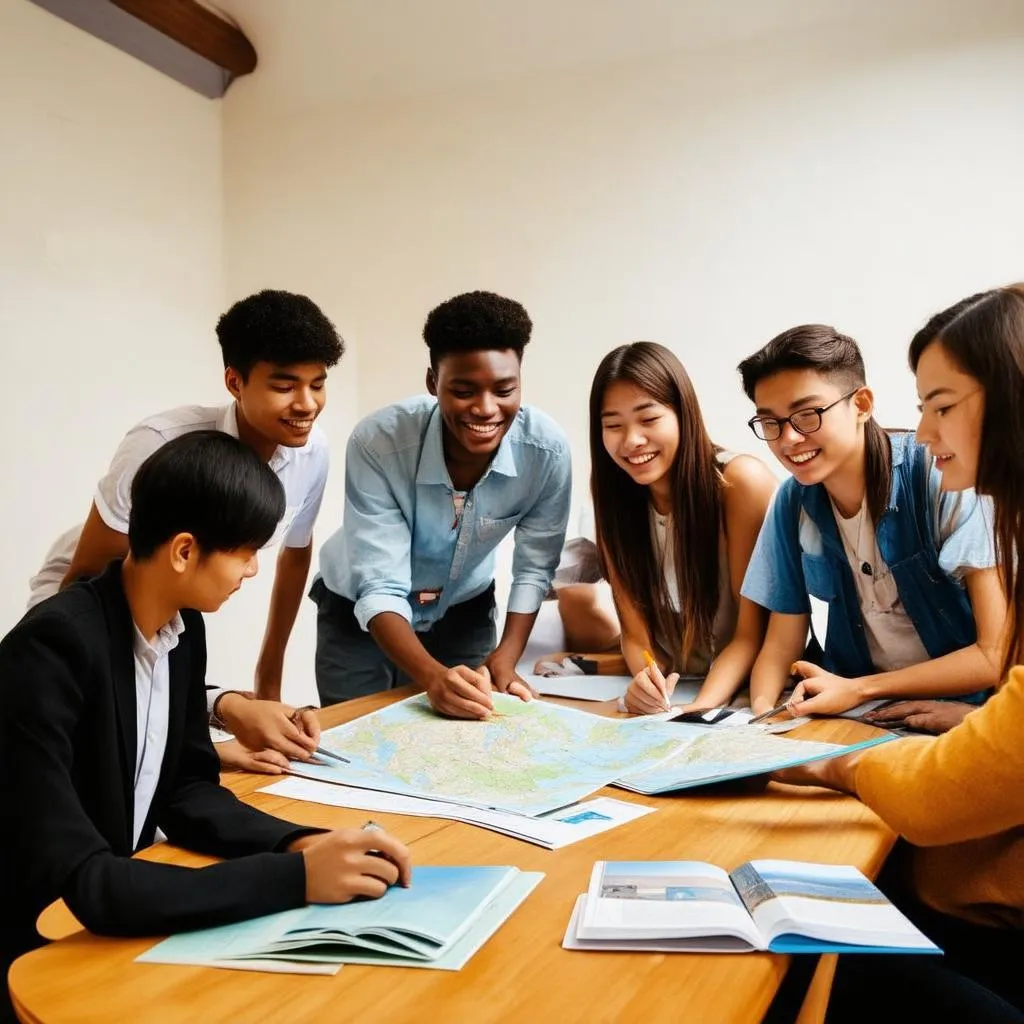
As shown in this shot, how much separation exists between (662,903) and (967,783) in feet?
1.16

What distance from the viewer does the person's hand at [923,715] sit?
4.73ft

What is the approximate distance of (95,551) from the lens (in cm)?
162

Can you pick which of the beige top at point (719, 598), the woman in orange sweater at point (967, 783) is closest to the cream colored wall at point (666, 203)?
the beige top at point (719, 598)

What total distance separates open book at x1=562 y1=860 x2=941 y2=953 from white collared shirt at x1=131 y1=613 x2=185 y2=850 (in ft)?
1.80

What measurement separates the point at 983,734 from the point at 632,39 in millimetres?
2986

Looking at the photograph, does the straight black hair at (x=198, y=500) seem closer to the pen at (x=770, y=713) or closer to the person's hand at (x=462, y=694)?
the person's hand at (x=462, y=694)

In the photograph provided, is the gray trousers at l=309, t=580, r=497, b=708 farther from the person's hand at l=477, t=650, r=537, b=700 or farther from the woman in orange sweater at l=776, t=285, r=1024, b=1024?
the woman in orange sweater at l=776, t=285, r=1024, b=1024

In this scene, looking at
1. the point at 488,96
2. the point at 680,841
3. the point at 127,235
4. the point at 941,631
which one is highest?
the point at 488,96

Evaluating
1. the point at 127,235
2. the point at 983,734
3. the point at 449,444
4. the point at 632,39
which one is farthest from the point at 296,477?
the point at 632,39

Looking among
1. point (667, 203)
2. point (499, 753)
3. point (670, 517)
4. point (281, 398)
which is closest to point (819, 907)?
point (499, 753)

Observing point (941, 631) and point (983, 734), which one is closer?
point (983, 734)

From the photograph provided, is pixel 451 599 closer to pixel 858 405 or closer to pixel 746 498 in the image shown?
pixel 746 498

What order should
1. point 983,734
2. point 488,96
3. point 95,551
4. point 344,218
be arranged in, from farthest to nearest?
point 344,218
point 488,96
point 95,551
point 983,734

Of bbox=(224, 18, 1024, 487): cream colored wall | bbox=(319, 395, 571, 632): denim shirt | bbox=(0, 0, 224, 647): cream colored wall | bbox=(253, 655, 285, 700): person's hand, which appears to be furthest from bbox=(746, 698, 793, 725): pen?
bbox=(0, 0, 224, 647): cream colored wall
